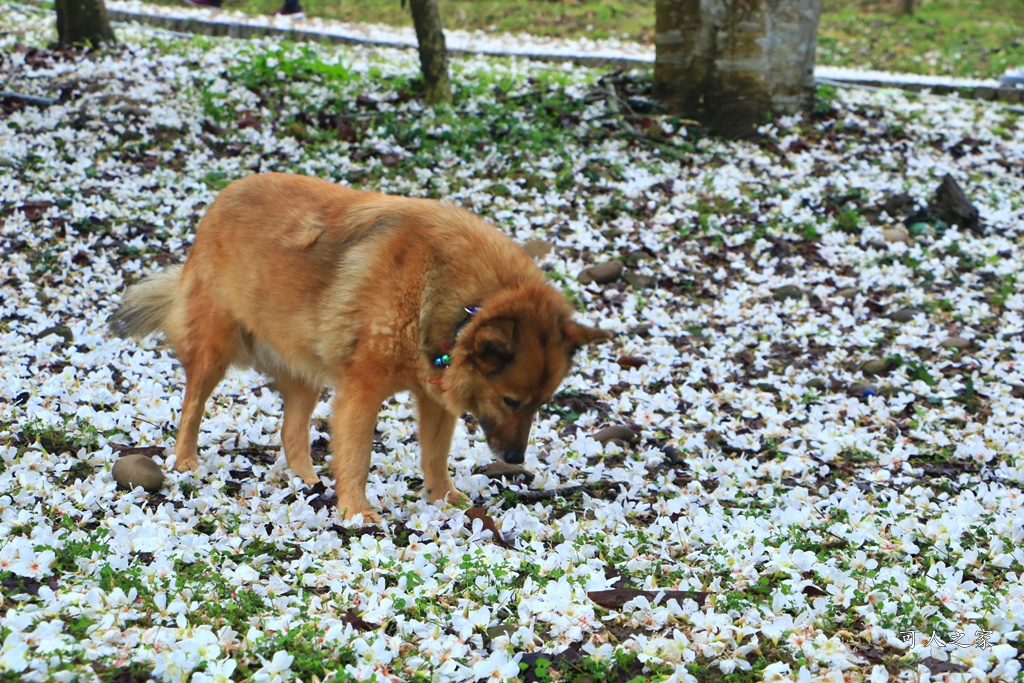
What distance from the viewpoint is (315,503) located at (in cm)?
550

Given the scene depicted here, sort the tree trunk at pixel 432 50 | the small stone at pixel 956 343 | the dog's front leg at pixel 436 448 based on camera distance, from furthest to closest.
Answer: the tree trunk at pixel 432 50 < the small stone at pixel 956 343 < the dog's front leg at pixel 436 448

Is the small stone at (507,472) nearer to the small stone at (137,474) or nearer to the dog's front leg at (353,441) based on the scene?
the dog's front leg at (353,441)

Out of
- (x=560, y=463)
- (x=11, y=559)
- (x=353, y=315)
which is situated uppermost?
(x=353, y=315)

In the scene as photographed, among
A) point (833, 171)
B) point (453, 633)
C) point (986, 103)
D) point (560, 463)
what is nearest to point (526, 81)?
point (833, 171)

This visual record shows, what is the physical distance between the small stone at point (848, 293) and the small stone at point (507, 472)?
4555 mm

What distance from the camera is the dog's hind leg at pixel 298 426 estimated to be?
6.04 meters

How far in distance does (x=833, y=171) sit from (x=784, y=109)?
144 centimetres

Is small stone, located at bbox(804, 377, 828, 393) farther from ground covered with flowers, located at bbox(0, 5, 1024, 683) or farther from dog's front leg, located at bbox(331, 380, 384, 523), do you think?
dog's front leg, located at bbox(331, 380, 384, 523)

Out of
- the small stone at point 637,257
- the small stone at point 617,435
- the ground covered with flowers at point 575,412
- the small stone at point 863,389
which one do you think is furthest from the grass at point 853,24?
the small stone at point 617,435

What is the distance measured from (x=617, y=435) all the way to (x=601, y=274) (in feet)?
9.97

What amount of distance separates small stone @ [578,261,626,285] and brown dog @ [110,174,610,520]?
3.91 metres

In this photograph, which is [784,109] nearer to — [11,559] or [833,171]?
→ [833,171]

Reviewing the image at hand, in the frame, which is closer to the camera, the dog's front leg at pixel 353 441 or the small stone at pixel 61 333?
the dog's front leg at pixel 353 441

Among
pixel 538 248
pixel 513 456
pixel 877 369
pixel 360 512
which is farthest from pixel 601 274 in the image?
pixel 360 512
